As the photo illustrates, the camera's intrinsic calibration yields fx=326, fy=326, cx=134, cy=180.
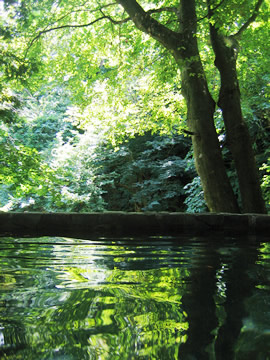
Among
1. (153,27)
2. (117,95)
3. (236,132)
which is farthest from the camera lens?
(117,95)

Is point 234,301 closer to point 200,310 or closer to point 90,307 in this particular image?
point 200,310

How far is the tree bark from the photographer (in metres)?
4.72

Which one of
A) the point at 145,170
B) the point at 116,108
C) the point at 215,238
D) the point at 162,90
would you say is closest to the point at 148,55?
the point at 162,90

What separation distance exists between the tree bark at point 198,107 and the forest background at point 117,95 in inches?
6.0

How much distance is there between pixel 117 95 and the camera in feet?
27.3

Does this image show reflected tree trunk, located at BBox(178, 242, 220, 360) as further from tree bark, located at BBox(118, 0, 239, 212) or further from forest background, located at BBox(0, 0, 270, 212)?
forest background, located at BBox(0, 0, 270, 212)

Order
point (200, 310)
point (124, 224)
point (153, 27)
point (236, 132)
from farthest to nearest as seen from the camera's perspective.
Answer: point (153, 27) < point (236, 132) < point (124, 224) < point (200, 310)

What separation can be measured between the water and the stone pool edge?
960 mm

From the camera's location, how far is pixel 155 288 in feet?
4.10

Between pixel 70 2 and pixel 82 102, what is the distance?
2279 mm

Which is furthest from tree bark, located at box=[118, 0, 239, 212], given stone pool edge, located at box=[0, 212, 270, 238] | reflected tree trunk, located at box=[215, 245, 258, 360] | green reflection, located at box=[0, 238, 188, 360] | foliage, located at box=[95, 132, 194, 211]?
foliage, located at box=[95, 132, 194, 211]

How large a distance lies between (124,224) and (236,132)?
2.79m

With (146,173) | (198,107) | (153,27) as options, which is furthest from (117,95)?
(146,173)

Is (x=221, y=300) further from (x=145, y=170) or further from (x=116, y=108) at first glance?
(x=145, y=170)
